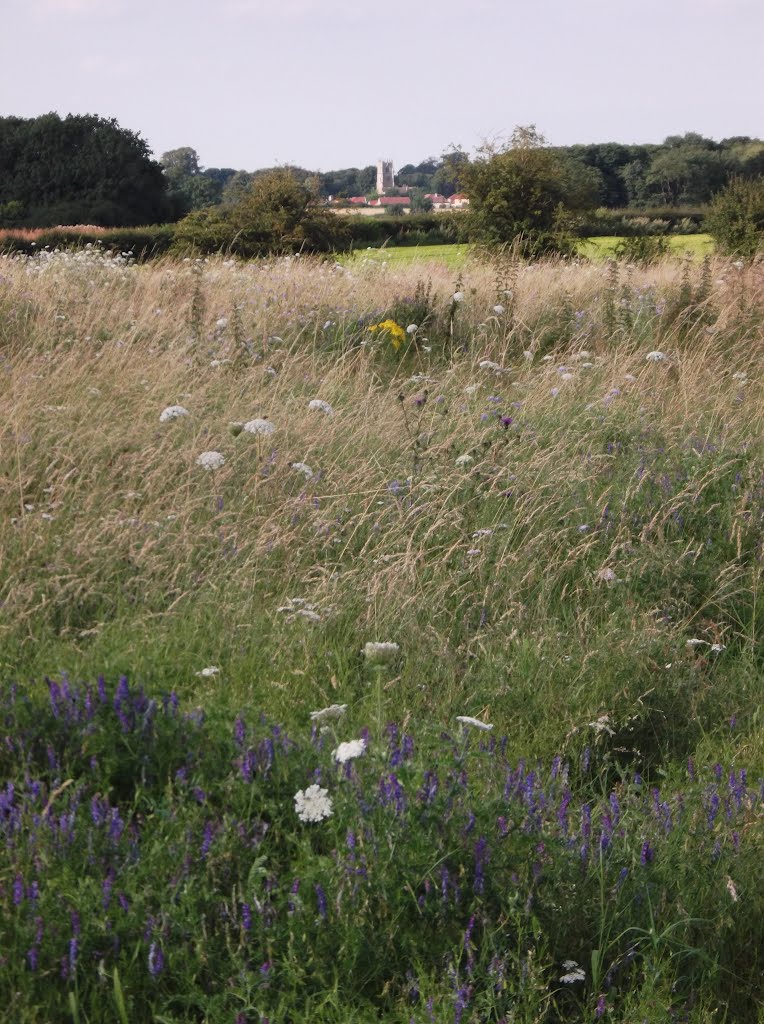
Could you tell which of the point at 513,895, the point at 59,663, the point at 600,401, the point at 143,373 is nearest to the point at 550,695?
the point at 513,895

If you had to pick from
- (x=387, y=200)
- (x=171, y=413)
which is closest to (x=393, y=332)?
(x=171, y=413)

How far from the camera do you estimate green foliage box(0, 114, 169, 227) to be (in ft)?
148

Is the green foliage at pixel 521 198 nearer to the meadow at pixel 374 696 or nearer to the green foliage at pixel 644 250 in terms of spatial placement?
the green foliage at pixel 644 250

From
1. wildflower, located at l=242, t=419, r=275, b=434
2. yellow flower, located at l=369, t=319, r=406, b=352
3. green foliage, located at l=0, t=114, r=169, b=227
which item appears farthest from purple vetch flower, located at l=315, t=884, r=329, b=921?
green foliage, located at l=0, t=114, r=169, b=227

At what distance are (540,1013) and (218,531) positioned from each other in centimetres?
240

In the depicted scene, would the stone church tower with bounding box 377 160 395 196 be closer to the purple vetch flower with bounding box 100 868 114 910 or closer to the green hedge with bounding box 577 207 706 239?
the green hedge with bounding box 577 207 706 239

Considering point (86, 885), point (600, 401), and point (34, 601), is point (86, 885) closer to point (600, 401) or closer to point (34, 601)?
point (34, 601)

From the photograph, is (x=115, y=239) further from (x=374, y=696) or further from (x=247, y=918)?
(x=247, y=918)

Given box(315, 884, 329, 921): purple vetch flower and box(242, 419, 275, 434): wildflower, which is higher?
box(242, 419, 275, 434): wildflower

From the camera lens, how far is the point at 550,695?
299cm

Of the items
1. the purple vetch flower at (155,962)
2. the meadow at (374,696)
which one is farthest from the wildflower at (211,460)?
the purple vetch flower at (155,962)

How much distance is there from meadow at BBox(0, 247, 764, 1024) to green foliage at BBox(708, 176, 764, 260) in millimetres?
8874

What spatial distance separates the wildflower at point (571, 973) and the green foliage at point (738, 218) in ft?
44.2

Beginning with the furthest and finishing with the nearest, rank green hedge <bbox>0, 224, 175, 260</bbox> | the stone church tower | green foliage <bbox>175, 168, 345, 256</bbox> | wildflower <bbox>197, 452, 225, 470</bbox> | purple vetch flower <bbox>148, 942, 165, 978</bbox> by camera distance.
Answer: the stone church tower < green hedge <bbox>0, 224, 175, 260</bbox> < green foliage <bbox>175, 168, 345, 256</bbox> < wildflower <bbox>197, 452, 225, 470</bbox> < purple vetch flower <bbox>148, 942, 165, 978</bbox>
